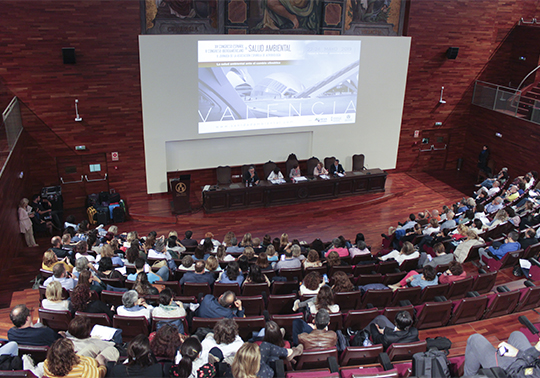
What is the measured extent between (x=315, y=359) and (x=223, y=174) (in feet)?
22.3

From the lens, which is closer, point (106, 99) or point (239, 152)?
point (106, 99)

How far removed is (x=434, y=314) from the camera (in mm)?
4711

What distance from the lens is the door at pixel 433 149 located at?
1215 cm

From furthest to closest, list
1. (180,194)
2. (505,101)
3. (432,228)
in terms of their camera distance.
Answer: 1. (505,101)
2. (180,194)
3. (432,228)

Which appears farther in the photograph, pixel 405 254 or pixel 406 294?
pixel 405 254

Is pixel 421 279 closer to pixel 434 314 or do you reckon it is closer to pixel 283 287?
pixel 434 314

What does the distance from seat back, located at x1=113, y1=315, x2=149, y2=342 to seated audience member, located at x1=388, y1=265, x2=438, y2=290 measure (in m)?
2.98

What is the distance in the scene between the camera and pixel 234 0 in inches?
356

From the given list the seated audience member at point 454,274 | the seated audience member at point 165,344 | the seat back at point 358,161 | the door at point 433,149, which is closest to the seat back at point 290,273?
the seated audience member at point 454,274

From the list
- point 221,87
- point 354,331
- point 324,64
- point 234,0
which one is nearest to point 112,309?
point 354,331

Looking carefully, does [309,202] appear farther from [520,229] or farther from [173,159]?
[520,229]

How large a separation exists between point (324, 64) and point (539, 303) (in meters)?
6.92

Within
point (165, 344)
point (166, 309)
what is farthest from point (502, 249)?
point (165, 344)

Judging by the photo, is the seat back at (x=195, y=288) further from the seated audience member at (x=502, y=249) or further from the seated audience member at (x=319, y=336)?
the seated audience member at (x=502, y=249)
